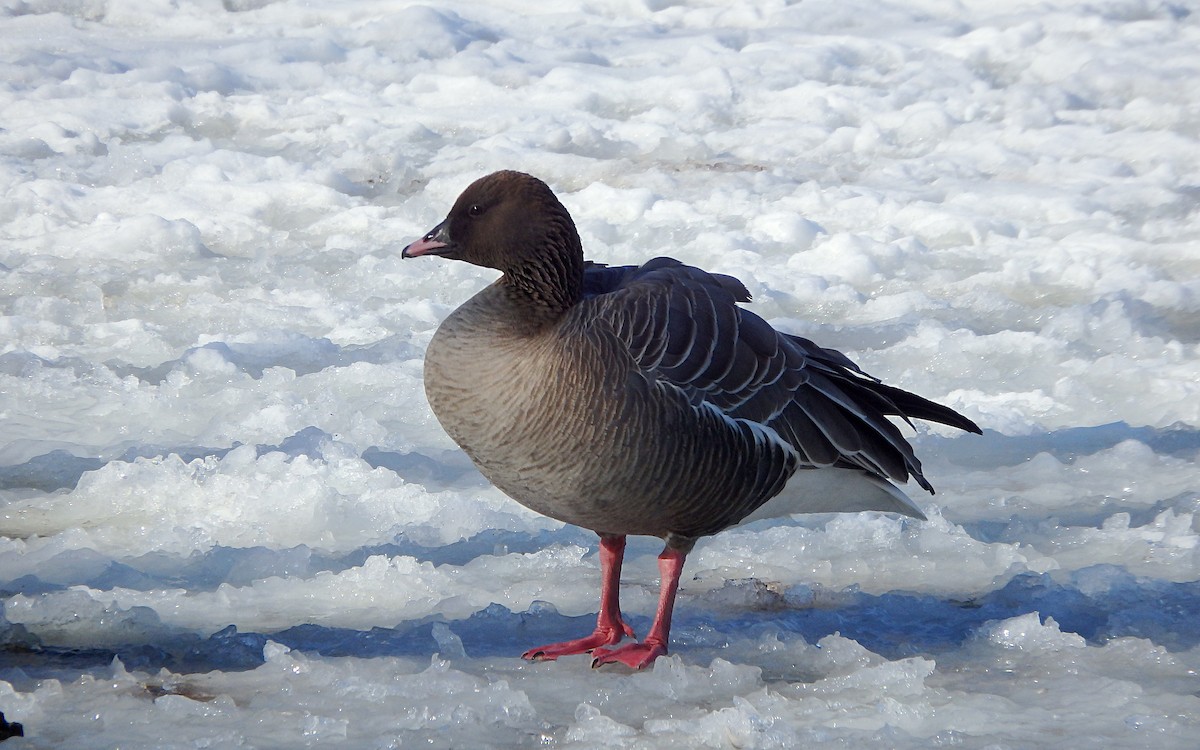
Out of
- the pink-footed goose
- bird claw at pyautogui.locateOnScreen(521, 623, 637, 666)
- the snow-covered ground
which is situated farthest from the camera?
bird claw at pyautogui.locateOnScreen(521, 623, 637, 666)

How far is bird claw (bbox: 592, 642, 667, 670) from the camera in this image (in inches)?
144

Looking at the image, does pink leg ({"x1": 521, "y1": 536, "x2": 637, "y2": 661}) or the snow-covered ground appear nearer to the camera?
the snow-covered ground

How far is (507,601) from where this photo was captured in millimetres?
4102

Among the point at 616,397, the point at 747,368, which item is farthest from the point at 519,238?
the point at 747,368

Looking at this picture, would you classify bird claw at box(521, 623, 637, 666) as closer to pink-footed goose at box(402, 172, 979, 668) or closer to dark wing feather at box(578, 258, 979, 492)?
pink-footed goose at box(402, 172, 979, 668)

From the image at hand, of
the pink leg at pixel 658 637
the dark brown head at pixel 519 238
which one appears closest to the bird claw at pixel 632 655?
the pink leg at pixel 658 637

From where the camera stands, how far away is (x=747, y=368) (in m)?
3.93

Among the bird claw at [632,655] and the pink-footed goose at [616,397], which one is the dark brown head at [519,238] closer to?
the pink-footed goose at [616,397]

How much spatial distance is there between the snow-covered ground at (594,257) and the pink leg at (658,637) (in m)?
0.09

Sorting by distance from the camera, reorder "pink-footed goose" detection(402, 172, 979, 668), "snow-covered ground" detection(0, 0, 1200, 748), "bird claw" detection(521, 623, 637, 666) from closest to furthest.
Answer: "snow-covered ground" detection(0, 0, 1200, 748) → "pink-footed goose" detection(402, 172, 979, 668) → "bird claw" detection(521, 623, 637, 666)

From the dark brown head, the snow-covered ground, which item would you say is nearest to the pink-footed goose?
the dark brown head

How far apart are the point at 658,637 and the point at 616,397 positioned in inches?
28.9

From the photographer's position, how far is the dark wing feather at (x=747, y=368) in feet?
12.3

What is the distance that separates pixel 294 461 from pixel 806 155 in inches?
229
